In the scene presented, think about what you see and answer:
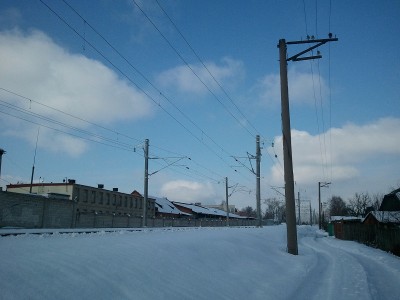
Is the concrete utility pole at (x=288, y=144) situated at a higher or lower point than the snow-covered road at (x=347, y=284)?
higher

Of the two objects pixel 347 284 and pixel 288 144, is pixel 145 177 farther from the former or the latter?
pixel 347 284

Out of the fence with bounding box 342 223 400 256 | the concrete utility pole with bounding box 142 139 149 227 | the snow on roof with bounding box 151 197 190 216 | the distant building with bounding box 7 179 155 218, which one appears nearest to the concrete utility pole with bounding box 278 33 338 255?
the fence with bounding box 342 223 400 256

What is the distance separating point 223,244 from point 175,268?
4736 millimetres

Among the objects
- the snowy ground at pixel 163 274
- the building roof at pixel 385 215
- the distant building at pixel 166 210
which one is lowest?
the snowy ground at pixel 163 274

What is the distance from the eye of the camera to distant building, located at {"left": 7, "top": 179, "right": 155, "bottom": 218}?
59719 millimetres

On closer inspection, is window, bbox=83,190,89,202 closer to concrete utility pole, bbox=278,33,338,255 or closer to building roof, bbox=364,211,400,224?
building roof, bbox=364,211,400,224

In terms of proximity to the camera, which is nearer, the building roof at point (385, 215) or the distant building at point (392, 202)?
the building roof at point (385, 215)

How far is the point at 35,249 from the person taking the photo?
273 inches

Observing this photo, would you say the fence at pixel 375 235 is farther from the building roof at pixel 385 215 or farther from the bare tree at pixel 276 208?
the bare tree at pixel 276 208

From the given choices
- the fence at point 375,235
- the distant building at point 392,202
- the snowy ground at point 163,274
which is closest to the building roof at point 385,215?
the fence at point 375,235

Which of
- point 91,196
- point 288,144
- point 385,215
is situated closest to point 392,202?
point 385,215

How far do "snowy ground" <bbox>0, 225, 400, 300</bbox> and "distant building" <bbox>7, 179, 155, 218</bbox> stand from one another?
46477 millimetres

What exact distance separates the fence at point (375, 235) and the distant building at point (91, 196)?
126ft

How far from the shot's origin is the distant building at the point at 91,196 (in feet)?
196
